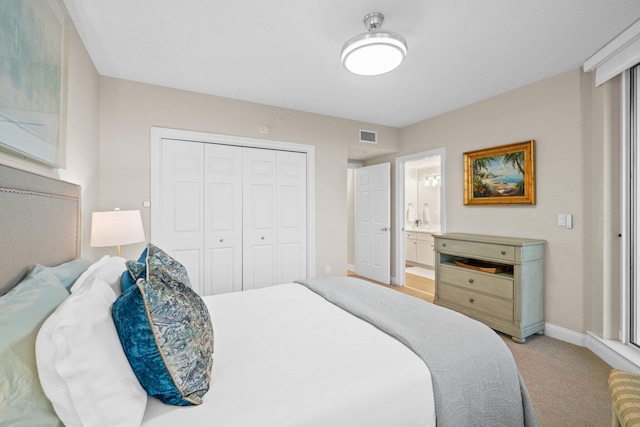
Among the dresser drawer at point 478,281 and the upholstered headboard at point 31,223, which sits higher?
the upholstered headboard at point 31,223

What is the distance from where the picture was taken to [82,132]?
7.29 ft

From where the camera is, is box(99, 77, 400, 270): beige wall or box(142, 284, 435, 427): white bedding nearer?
box(142, 284, 435, 427): white bedding

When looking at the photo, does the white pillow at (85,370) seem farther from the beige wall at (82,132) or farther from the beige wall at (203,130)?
the beige wall at (203,130)

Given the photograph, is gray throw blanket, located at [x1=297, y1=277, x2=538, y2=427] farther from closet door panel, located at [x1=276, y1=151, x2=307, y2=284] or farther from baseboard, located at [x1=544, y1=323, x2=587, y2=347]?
closet door panel, located at [x1=276, y1=151, x2=307, y2=284]

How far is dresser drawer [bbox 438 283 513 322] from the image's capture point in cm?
288

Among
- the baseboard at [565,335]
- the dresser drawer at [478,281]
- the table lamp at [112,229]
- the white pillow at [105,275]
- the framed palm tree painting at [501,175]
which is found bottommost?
the baseboard at [565,335]

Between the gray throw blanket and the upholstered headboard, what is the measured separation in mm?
1550

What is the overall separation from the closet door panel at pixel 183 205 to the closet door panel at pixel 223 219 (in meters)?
0.09

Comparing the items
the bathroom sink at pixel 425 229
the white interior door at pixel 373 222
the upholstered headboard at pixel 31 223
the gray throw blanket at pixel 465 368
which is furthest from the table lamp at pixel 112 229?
the bathroom sink at pixel 425 229

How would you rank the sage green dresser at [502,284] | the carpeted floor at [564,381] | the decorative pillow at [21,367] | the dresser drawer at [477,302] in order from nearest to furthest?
1. the decorative pillow at [21,367]
2. the carpeted floor at [564,381]
3. the sage green dresser at [502,284]
4. the dresser drawer at [477,302]

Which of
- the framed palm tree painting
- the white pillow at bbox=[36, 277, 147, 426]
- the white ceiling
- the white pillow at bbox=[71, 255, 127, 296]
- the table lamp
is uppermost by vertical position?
the white ceiling

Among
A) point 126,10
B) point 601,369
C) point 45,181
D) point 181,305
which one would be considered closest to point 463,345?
point 181,305

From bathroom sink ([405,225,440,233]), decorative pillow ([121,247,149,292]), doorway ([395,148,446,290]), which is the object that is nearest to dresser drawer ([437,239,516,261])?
doorway ([395,148,446,290])

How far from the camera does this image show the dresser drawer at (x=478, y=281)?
2875mm
